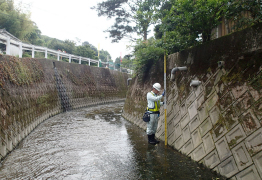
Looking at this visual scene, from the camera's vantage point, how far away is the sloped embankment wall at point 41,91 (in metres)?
6.53

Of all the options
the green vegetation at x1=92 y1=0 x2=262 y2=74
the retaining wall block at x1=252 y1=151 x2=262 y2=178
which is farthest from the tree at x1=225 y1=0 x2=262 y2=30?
the retaining wall block at x1=252 y1=151 x2=262 y2=178

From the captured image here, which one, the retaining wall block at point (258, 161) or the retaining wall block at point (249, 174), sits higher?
the retaining wall block at point (258, 161)

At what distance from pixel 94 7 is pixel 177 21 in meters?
17.2

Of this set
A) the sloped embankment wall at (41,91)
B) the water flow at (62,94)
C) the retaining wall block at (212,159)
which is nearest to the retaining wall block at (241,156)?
the retaining wall block at (212,159)

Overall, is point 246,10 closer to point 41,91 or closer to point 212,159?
point 212,159

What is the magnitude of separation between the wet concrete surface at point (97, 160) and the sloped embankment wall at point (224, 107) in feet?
1.59

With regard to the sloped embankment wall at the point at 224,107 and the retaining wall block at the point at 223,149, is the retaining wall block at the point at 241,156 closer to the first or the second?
the sloped embankment wall at the point at 224,107

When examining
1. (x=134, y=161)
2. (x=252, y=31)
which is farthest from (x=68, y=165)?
(x=252, y=31)

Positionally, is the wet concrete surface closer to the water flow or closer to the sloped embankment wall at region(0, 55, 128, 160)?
the sloped embankment wall at region(0, 55, 128, 160)

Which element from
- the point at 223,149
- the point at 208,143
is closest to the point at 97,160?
the point at 208,143

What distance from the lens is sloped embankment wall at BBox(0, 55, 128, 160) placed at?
21.4 ft

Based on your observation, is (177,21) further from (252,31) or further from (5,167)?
(5,167)

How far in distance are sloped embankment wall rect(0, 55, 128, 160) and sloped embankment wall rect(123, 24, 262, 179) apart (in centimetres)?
516

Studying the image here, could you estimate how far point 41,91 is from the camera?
492 inches
